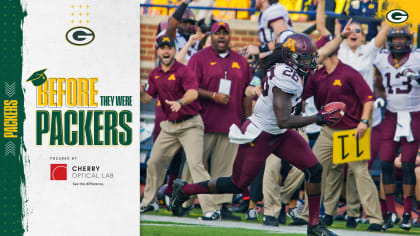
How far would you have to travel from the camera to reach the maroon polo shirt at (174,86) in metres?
8.84

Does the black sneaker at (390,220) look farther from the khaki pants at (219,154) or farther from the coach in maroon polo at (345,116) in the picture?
the khaki pants at (219,154)

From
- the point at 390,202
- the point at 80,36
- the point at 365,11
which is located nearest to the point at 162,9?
the point at 365,11

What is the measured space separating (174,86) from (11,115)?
85.4 inches

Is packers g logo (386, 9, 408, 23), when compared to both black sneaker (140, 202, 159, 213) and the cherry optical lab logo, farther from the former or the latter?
the cherry optical lab logo

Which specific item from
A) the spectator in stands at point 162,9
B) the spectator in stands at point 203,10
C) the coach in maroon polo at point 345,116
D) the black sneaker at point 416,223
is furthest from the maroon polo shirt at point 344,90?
the spectator in stands at point 162,9

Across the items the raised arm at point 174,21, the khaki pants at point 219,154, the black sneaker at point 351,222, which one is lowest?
the black sneaker at point 351,222

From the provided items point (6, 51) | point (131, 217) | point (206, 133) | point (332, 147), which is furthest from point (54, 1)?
point (332, 147)

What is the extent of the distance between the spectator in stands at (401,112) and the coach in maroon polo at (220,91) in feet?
4.76

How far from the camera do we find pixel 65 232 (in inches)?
281

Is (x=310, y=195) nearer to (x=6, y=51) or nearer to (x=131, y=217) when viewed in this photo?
(x=131, y=217)

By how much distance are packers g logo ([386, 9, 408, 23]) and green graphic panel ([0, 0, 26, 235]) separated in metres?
3.46

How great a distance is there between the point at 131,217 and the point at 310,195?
4.96ft

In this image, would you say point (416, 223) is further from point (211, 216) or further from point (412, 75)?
point (211, 216)

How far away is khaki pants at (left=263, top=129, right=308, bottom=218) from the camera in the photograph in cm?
857
